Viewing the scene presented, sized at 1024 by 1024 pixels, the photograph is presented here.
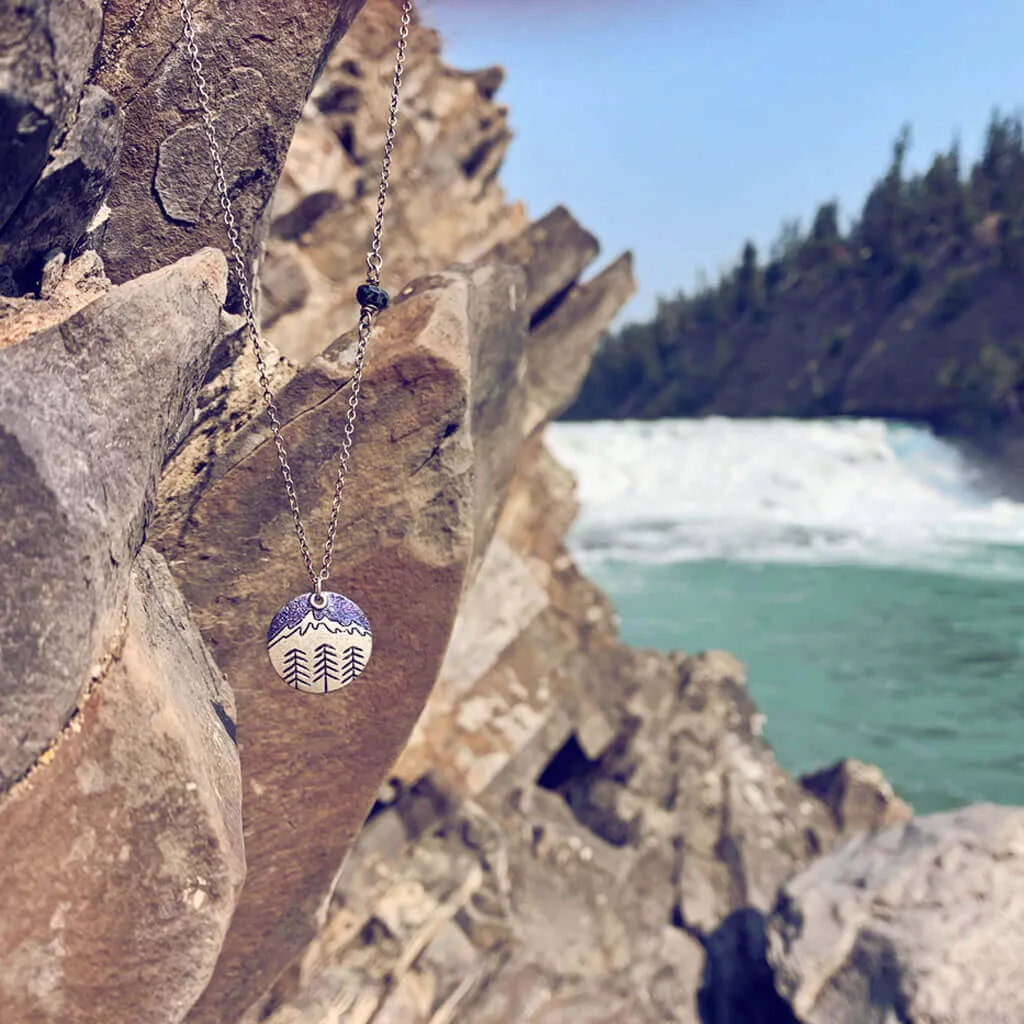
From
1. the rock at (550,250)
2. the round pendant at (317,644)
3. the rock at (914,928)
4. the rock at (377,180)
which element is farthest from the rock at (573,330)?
the round pendant at (317,644)

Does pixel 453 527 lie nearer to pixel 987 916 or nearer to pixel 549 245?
pixel 987 916

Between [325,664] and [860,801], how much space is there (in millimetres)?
7278

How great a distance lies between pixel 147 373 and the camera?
7.27ft

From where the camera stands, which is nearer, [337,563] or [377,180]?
[337,563]

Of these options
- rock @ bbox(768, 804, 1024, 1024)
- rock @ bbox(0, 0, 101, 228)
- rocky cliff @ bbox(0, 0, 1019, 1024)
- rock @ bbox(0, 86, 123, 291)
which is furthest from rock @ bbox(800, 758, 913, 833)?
rock @ bbox(0, 0, 101, 228)

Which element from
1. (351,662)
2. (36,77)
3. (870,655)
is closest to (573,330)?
(351,662)

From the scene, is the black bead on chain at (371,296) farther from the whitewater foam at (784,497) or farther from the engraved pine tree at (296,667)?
the whitewater foam at (784,497)

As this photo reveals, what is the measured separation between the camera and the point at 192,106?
270 cm

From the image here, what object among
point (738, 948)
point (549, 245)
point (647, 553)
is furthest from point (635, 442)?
point (738, 948)

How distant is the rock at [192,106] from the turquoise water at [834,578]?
9.41 meters

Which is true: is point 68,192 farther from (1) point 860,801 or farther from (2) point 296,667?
(1) point 860,801

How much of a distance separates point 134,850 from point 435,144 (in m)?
11.3

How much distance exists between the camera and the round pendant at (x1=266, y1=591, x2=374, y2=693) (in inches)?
100.0

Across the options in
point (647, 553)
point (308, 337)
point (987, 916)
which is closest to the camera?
point (987, 916)
